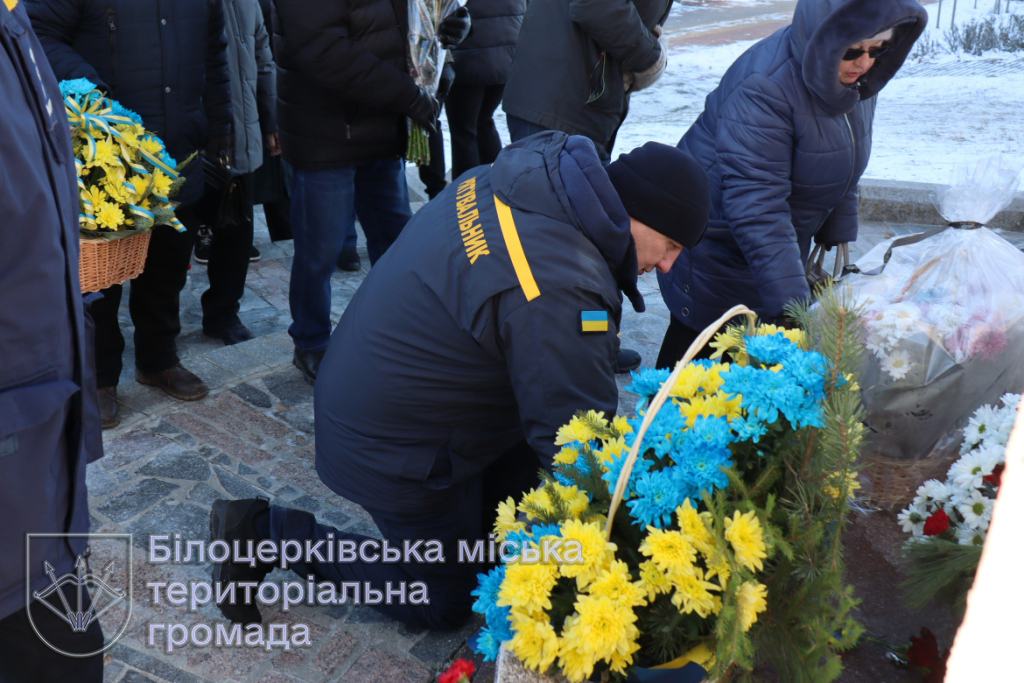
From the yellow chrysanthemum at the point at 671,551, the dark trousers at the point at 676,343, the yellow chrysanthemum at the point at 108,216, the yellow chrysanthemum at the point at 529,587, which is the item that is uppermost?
the yellow chrysanthemum at the point at 108,216

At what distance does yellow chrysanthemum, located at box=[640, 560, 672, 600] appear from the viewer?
Result: 1430 millimetres

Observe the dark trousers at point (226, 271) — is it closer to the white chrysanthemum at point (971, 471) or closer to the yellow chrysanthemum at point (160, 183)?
the yellow chrysanthemum at point (160, 183)

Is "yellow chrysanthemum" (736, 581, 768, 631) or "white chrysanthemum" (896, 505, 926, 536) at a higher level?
"yellow chrysanthemum" (736, 581, 768, 631)

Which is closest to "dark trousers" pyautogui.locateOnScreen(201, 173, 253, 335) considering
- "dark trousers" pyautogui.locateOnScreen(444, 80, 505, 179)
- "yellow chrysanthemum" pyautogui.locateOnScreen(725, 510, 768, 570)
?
"dark trousers" pyautogui.locateOnScreen(444, 80, 505, 179)

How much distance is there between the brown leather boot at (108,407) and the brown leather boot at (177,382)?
257 mm

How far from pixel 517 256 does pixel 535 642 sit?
3.15ft

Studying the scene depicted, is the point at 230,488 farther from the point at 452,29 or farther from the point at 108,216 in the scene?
the point at 452,29

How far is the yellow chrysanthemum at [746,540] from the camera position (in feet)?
4.46

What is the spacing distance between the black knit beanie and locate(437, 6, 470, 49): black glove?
1.90 m

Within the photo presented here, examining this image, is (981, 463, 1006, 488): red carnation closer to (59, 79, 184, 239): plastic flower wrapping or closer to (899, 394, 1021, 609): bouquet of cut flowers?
(899, 394, 1021, 609): bouquet of cut flowers

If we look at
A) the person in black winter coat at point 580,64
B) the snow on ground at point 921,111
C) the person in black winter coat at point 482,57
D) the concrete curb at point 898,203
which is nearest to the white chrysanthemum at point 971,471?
the person in black winter coat at point 580,64

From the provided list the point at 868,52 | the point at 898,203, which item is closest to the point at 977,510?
the point at 868,52

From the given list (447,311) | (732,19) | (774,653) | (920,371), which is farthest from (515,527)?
(732,19)

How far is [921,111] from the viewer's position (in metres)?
10.7
